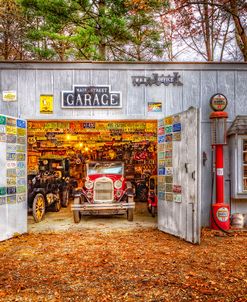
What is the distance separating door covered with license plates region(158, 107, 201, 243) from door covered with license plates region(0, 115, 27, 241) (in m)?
3.45

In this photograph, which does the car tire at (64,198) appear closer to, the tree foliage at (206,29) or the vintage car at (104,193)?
the vintage car at (104,193)

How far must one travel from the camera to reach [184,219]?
→ 7000 mm

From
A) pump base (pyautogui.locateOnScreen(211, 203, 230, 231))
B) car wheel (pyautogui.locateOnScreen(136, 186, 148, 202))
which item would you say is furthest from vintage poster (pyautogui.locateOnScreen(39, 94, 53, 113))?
Result: car wheel (pyautogui.locateOnScreen(136, 186, 148, 202))

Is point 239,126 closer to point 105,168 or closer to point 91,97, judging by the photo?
point 91,97

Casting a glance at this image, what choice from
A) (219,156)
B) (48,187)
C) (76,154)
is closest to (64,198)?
(48,187)

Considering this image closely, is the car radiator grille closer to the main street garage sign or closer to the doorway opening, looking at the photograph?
→ the doorway opening

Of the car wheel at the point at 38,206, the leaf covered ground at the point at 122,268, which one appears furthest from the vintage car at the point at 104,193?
the leaf covered ground at the point at 122,268

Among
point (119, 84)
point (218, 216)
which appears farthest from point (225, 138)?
point (119, 84)

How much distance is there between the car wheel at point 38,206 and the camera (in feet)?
29.8

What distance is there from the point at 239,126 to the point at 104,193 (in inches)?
166

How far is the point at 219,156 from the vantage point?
792cm

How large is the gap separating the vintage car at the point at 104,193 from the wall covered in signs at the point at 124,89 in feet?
7.11

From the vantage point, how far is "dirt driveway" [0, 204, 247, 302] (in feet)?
13.8

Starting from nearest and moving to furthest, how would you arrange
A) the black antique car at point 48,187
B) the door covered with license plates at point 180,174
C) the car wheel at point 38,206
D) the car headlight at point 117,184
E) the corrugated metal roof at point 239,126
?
the door covered with license plates at point 180,174 < the corrugated metal roof at point 239,126 < the car wheel at point 38,206 < the black antique car at point 48,187 < the car headlight at point 117,184
